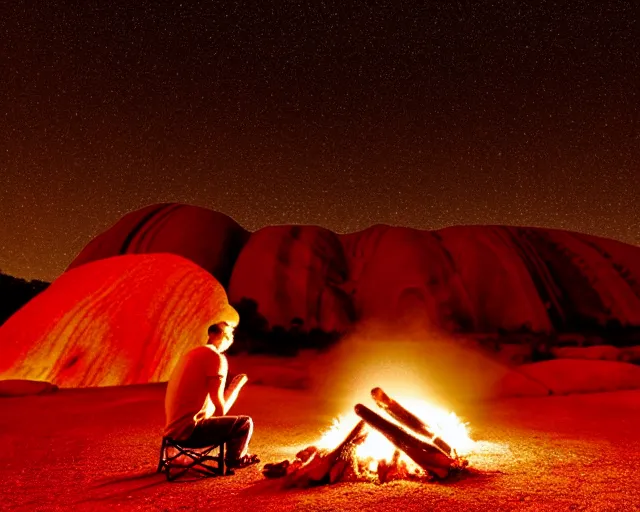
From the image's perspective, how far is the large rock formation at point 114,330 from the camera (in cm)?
1200

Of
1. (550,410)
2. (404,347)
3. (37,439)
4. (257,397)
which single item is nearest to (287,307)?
(404,347)

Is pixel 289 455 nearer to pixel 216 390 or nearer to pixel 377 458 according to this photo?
pixel 377 458

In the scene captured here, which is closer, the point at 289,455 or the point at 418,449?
the point at 418,449

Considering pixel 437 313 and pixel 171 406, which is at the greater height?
pixel 437 313

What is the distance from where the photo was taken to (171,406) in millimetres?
4883

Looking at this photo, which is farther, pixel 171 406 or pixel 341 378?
pixel 341 378

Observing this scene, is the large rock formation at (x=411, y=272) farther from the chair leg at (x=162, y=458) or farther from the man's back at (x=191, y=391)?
the man's back at (x=191, y=391)

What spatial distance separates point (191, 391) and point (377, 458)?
6.34ft

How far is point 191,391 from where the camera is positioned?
483cm

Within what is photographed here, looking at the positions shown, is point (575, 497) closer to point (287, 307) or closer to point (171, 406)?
point (171, 406)

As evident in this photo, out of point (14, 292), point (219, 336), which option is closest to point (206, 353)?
point (219, 336)

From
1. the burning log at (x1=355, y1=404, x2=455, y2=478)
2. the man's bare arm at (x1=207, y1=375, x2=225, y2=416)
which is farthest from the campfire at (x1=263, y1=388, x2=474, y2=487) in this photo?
the man's bare arm at (x1=207, y1=375, x2=225, y2=416)

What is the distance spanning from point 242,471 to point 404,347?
1181 cm

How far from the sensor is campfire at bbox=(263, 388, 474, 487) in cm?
484
